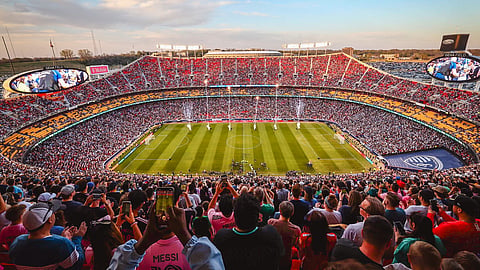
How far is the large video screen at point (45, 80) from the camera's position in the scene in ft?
114

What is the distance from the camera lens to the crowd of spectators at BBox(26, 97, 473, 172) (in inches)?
1271

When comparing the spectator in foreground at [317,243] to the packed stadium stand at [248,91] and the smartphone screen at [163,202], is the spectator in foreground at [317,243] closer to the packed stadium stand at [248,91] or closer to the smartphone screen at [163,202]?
the smartphone screen at [163,202]

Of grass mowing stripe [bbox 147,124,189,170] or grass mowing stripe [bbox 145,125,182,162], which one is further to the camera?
grass mowing stripe [bbox 145,125,182,162]

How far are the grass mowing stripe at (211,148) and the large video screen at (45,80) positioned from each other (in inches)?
963

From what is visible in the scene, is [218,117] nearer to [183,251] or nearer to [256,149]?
[256,149]

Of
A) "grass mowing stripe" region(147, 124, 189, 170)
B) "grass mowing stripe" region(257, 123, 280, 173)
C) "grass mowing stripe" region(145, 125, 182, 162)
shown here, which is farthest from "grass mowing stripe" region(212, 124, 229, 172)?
"grass mowing stripe" region(145, 125, 182, 162)

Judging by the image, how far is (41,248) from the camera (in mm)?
3273

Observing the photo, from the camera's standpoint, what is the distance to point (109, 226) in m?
3.46

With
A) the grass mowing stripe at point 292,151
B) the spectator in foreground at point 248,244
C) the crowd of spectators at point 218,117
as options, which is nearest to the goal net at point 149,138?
the crowd of spectators at point 218,117

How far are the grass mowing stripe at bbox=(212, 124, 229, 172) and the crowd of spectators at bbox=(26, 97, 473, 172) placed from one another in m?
12.3

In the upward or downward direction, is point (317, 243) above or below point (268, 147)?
above

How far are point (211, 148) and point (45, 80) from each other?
90.7 feet

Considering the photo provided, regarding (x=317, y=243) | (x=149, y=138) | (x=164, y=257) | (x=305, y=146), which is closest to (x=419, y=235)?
(x=317, y=243)

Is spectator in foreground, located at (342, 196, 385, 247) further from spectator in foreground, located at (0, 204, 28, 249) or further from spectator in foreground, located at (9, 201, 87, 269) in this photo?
spectator in foreground, located at (0, 204, 28, 249)
